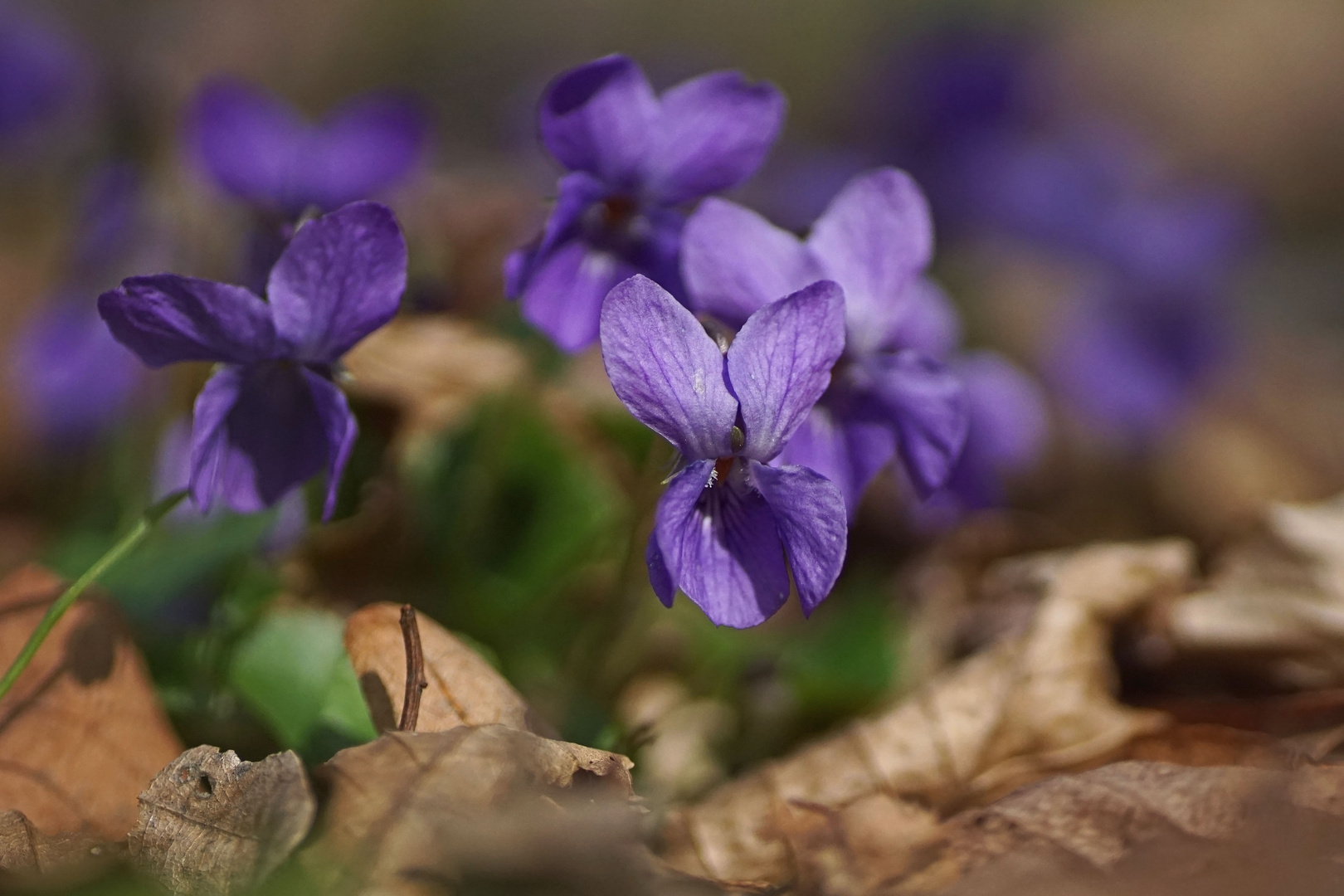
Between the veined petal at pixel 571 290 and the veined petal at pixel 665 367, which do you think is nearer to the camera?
the veined petal at pixel 665 367

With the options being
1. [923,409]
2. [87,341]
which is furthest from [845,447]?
[87,341]

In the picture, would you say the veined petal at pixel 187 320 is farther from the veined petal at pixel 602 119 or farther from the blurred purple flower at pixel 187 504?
the blurred purple flower at pixel 187 504

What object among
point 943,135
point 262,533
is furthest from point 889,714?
point 943,135

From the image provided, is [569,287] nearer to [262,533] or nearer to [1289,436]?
[262,533]

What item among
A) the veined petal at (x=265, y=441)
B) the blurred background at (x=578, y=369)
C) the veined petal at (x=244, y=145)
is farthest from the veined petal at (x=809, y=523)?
the veined petal at (x=244, y=145)

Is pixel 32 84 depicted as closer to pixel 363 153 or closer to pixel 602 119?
pixel 363 153

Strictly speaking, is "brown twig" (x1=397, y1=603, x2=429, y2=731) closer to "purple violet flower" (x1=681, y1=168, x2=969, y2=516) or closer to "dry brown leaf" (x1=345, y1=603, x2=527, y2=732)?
Answer: "dry brown leaf" (x1=345, y1=603, x2=527, y2=732)

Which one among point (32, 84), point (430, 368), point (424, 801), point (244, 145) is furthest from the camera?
Answer: point (32, 84)
